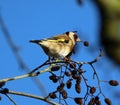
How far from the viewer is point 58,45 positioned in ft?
12.7

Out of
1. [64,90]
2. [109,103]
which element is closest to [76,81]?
[64,90]

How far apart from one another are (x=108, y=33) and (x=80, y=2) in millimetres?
265

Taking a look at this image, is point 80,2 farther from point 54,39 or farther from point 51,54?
point 54,39

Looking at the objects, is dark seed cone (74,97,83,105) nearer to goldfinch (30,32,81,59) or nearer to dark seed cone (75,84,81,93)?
dark seed cone (75,84,81,93)

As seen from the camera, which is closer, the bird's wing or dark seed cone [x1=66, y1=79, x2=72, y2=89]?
dark seed cone [x1=66, y1=79, x2=72, y2=89]

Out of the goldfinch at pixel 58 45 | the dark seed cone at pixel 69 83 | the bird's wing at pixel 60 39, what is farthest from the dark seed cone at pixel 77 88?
the bird's wing at pixel 60 39

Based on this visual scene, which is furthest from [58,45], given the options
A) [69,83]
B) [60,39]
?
[69,83]

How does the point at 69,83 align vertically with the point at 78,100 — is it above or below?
above

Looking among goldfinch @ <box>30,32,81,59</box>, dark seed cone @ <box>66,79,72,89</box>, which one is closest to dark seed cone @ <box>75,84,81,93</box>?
dark seed cone @ <box>66,79,72,89</box>

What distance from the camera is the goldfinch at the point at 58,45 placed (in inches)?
134

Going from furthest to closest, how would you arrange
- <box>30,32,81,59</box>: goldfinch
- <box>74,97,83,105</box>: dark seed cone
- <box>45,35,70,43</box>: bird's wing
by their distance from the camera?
1. <box>45,35,70,43</box>: bird's wing
2. <box>30,32,81,59</box>: goldfinch
3. <box>74,97,83,105</box>: dark seed cone

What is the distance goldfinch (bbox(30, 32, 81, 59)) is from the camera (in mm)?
3414

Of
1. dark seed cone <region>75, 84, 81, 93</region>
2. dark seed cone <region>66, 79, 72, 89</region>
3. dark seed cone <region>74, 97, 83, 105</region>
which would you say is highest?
dark seed cone <region>66, 79, 72, 89</region>

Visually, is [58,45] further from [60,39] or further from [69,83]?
[69,83]
